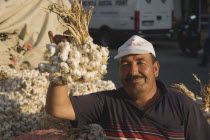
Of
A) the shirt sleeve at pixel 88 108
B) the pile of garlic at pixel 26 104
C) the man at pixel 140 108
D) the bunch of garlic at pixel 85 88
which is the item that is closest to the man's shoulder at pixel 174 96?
the man at pixel 140 108

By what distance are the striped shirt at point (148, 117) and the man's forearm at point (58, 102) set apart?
9cm

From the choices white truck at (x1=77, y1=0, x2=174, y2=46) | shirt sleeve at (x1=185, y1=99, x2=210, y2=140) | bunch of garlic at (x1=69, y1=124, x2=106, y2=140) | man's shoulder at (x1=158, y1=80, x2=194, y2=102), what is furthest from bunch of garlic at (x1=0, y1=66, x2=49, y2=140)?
white truck at (x1=77, y1=0, x2=174, y2=46)

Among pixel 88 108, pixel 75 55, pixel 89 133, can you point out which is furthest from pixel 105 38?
pixel 75 55

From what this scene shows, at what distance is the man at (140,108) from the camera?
252cm

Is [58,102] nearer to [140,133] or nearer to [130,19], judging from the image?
[140,133]

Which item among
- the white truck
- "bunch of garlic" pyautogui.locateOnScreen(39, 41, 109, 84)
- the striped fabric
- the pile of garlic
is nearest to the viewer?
"bunch of garlic" pyautogui.locateOnScreen(39, 41, 109, 84)

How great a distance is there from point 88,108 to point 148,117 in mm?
405

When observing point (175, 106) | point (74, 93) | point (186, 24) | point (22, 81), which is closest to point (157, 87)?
point (175, 106)

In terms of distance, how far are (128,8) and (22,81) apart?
11.3 m

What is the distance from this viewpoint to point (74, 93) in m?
3.53

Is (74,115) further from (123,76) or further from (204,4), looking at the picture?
(204,4)

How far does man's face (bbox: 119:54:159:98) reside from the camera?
8.39ft

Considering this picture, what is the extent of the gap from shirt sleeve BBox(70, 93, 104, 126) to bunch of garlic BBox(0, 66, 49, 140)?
88 centimetres

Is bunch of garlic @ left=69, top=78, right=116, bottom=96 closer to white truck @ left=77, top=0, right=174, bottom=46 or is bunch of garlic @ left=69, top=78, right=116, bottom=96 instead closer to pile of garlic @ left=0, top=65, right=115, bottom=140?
pile of garlic @ left=0, top=65, right=115, bottom=140
